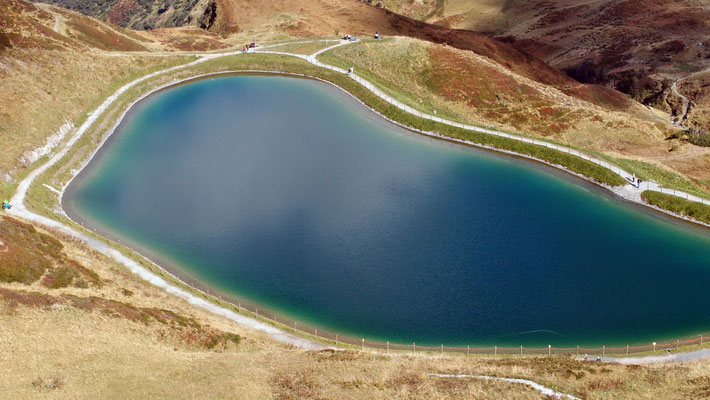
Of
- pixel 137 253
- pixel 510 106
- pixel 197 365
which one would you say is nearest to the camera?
pixel 197 365

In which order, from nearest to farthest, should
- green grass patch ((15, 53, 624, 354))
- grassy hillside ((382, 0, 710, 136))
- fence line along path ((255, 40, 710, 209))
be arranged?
1. green grass patch ((15, 53, 624, 354))
2. fence line along path ((255, 40, 710, 209))
3. grassy hillside ((382, 0, 710, 136))

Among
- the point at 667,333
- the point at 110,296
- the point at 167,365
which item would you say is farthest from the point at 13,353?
the point at 667,333

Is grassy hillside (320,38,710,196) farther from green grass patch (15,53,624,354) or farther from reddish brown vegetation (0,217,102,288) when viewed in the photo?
reddish brown vegetation (0,217,102,288)

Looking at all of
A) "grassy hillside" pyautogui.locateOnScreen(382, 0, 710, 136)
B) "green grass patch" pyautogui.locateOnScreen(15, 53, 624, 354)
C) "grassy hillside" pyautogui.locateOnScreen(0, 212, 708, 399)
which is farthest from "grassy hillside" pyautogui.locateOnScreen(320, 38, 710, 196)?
"grassy hillside" pyautogui.locateOnScreen(382, 0, 710, 136)

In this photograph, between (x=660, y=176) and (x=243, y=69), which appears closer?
(x=660, y=176)

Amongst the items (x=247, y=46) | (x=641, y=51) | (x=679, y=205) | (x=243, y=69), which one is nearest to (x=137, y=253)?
(x=679, y=205)

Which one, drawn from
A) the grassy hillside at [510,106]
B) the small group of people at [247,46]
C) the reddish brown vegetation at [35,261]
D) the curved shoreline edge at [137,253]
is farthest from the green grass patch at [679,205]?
the small group of people at [247,46]

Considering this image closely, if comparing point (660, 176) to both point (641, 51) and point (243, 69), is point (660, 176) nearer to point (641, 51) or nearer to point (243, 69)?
point (243, 69)

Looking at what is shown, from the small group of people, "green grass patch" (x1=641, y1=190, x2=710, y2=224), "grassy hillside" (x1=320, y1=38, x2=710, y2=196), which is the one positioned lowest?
"green grass patch" (x1=641, y1=190, x2=710, y2=224)
